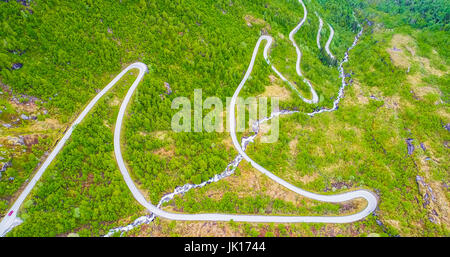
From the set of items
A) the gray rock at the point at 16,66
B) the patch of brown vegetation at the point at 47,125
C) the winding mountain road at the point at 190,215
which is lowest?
the winding mountain road at the point at 190,215

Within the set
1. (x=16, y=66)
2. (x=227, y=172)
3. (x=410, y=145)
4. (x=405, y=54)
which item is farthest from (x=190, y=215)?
(x=405, y=54)

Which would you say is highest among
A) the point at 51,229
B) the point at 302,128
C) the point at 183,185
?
the point at 302,128

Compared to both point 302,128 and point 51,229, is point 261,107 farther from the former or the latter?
point 51,229

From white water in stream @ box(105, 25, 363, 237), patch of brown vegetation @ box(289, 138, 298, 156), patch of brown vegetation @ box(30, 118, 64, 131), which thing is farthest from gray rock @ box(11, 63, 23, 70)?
patch of brown vegetation @ box(289, 138, 298, 156)

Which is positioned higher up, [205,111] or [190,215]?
[205,111]

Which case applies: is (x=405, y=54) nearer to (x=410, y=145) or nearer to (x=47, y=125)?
(x=410, y=145)

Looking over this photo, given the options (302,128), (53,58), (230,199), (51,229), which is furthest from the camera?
(302,128)

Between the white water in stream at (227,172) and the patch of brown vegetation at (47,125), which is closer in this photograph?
the white water in stream at (227,172)

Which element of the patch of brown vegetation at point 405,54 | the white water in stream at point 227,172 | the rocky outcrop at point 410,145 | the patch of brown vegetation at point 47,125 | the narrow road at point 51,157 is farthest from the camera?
the patch of brown vegetation at point 405,54

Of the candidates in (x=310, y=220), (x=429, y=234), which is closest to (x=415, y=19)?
(x=429, y=234)

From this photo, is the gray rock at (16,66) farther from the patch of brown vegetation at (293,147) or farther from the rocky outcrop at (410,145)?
the rocky outcrop at (410,145)

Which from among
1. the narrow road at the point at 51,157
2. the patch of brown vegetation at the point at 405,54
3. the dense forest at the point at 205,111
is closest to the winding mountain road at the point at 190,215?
the narrow road at the point at 51,157
